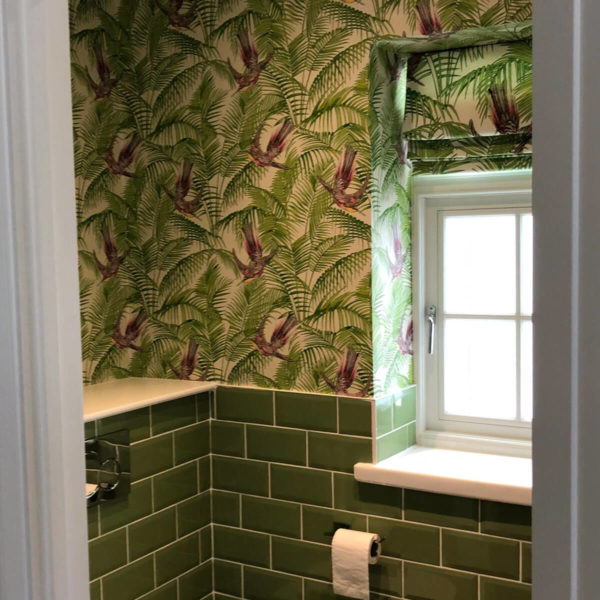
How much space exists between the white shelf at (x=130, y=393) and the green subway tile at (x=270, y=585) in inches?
23.7

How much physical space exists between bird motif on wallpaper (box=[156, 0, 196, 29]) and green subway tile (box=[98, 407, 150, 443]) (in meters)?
1.21

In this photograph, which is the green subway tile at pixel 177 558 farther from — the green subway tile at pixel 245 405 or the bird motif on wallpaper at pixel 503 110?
the bird motif on wallpaper at pixel 503 110

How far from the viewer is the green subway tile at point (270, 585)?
2.29 m

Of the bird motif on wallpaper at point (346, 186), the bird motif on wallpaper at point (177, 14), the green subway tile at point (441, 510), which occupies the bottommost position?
the green subway tile at point (441, 510)

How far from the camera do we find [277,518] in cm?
231

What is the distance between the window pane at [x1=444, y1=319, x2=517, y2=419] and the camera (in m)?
2.35

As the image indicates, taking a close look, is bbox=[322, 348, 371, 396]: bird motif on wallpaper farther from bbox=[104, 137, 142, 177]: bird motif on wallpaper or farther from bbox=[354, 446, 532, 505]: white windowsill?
bbox=[104, 137, 142, 177]: bird motif on wallpaper
